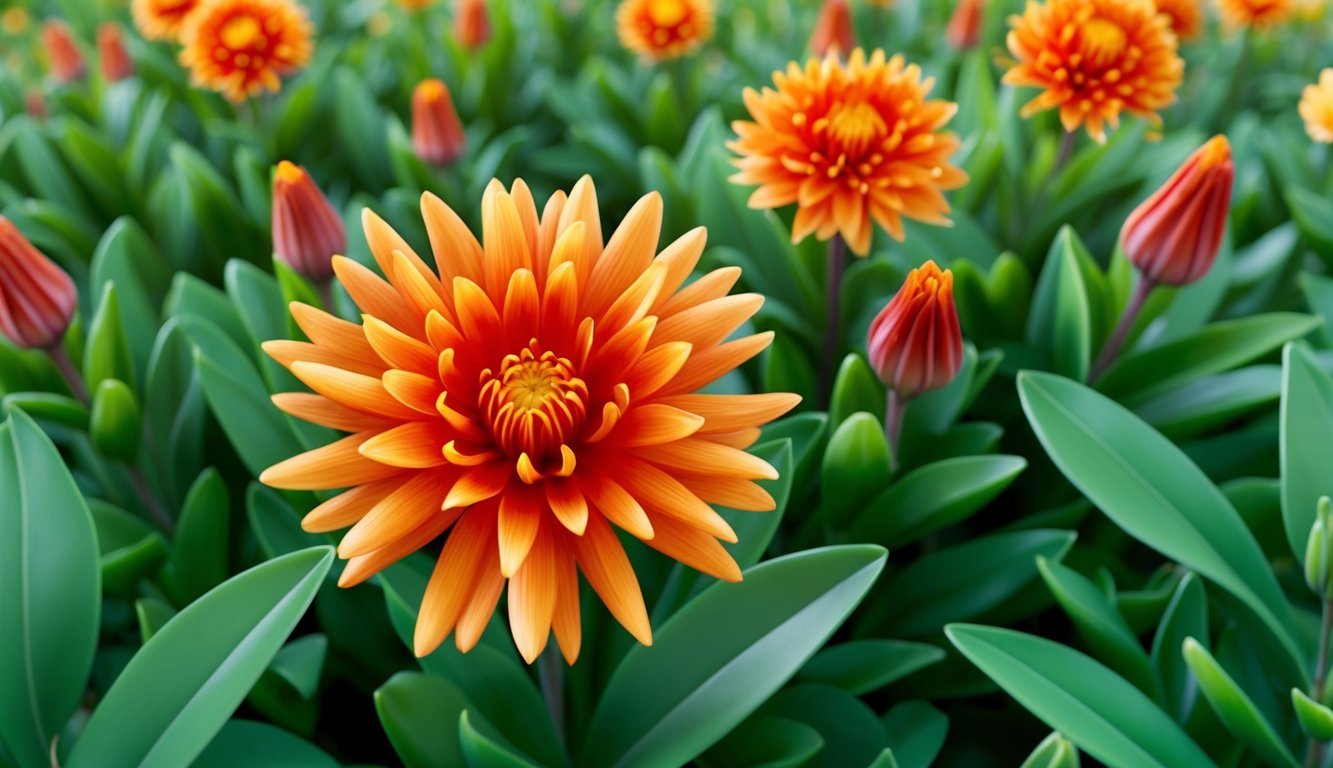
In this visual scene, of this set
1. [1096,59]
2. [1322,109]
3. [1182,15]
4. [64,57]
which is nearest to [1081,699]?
[1096,59]

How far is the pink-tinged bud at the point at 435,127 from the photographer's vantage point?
1213mm

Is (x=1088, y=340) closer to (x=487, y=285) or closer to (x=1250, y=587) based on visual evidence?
(x=1250, y=587)

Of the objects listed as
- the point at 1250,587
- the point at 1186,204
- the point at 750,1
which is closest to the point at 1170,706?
the point at 1250,587

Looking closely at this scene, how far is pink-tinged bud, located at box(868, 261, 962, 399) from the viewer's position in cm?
72

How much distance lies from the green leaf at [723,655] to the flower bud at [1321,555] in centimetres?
32

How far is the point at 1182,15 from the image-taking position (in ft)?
4.84

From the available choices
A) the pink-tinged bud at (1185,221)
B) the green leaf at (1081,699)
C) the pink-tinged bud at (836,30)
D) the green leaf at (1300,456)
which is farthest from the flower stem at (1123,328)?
the pink-tinged bud at (836,30)

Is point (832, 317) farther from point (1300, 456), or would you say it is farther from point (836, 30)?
point (836, 30)

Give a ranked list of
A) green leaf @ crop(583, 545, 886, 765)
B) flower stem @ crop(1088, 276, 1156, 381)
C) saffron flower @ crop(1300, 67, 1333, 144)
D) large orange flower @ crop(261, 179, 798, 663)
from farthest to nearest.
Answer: saffron flower @ crop(1300, 67, 1333, 144)
flower stem @ crop(1088, 276, 1156, 381)
green leaf @ crop(583, 545, 886, 765)
large orange flower @ crop(261, 179, 798, 663)

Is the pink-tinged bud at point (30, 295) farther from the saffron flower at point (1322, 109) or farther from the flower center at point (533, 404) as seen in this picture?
the saffron flower at point (1322, 109)

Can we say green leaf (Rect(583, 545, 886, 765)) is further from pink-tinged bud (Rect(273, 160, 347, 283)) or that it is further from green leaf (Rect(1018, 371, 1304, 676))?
pink-tinged bud (Rect(273, 160, 347, 283))

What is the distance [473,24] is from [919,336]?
1.24 m

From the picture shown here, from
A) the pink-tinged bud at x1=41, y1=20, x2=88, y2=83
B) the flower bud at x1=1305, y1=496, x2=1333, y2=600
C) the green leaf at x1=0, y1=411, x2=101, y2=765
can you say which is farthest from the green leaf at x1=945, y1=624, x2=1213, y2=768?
the pink-tinged bud at x1=41, y1=20, x2=88, y2=83

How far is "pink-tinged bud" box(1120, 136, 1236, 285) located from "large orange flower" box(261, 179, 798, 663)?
47 centimetres
